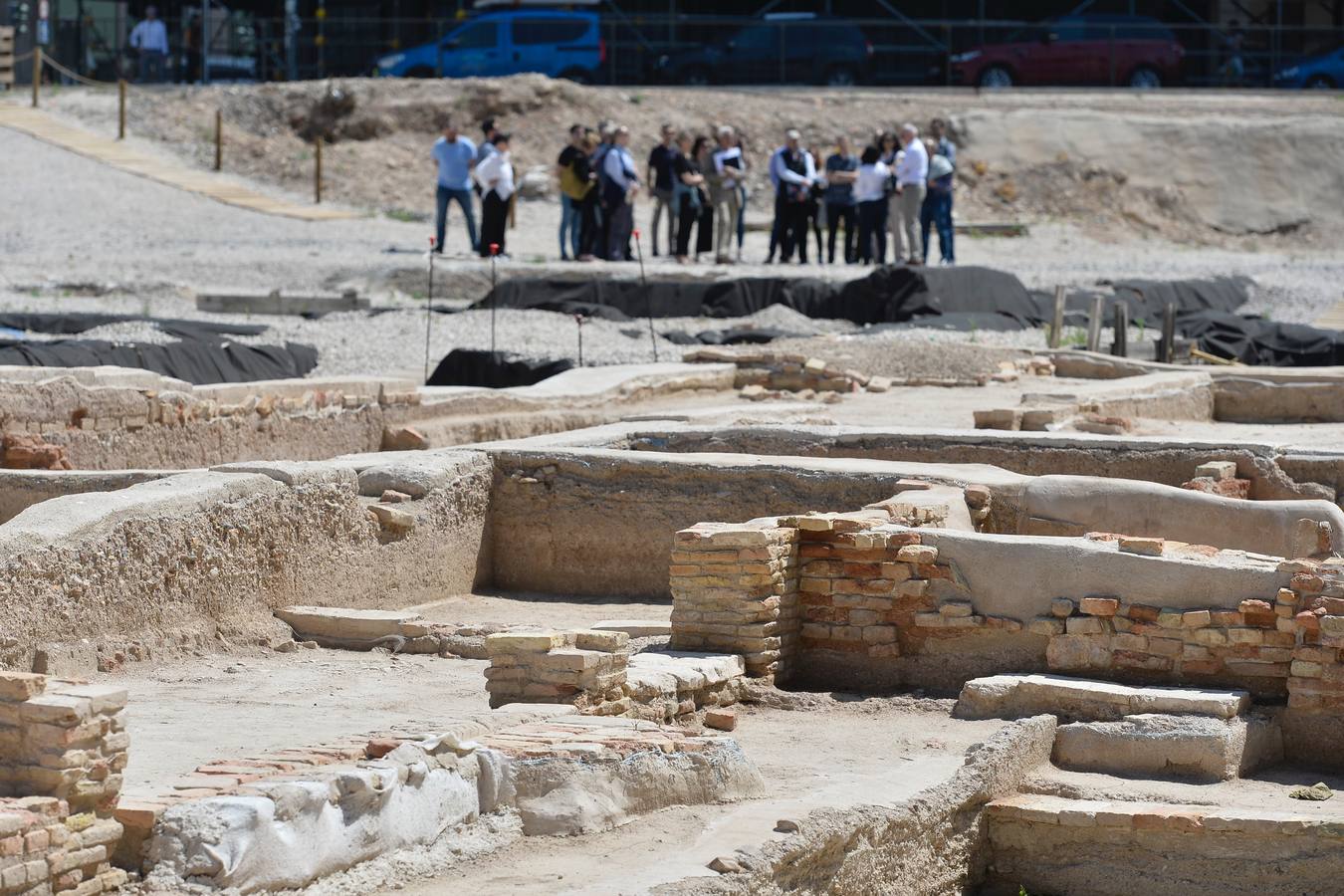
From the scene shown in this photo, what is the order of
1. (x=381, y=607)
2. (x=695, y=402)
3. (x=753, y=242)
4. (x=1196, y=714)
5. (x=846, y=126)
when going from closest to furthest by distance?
(x=1196, y=714), (x=381, y=607), (x=695, y=402), (x=753, y=242), (x=846, y=126)

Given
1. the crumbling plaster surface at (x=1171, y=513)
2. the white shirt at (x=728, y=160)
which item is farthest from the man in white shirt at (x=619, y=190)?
the crumbling plaster surface at (x=1171, y=513)

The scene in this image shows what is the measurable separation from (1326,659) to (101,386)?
7.41 m

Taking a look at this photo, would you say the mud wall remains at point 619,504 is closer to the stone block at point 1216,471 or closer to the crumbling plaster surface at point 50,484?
the stone block at point 1216,471

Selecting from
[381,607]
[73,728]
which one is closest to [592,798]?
[73,728]

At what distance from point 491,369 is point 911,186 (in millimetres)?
7857

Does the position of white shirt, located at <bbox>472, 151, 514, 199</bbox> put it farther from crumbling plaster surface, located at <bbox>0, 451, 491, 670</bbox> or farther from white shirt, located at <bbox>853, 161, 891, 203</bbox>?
crumbling plaster surface, located at <bbox>0, 451, 491, 670</bbox>

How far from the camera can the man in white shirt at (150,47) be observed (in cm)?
3641

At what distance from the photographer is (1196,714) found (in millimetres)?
8273

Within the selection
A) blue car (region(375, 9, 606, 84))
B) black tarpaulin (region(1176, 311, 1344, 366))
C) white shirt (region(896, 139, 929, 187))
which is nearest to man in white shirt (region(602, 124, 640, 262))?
white shirt (region(896, 139, 929, 187))

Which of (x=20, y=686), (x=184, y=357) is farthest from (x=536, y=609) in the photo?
(x=184, y=357)

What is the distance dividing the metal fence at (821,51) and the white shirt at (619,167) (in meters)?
13.7

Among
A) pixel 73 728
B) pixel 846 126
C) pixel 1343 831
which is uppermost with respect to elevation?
pixel 846 126

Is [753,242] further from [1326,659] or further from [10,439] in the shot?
[1326,659]

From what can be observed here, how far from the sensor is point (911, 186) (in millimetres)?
23359
